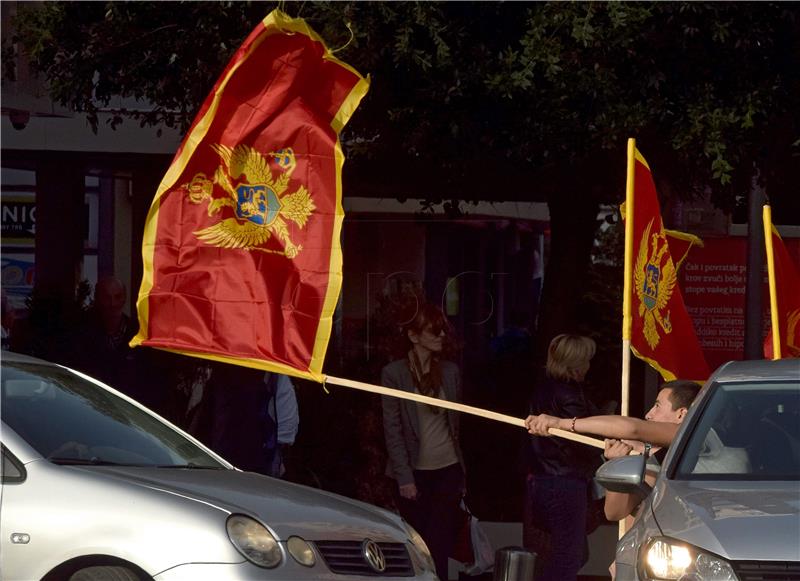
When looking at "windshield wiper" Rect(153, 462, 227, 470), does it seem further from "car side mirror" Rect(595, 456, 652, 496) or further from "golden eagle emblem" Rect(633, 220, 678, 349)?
"golden eagle emblem" Rect(633, 220, 678, 349)

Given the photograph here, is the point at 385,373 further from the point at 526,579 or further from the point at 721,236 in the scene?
the point at 721,236

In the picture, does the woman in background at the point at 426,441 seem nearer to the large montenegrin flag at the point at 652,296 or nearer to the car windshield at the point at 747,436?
the large montenegrin flag at the point at 652,296

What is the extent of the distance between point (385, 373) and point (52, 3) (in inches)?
164

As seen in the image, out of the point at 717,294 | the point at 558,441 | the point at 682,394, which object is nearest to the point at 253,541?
the point at 682,394

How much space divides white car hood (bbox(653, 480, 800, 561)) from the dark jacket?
2.78m

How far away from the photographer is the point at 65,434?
725 centimetres

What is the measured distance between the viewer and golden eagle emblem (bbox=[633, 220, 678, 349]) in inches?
338

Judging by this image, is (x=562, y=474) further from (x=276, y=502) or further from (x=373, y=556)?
(x=276, y=502)

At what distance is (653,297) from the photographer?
877 cm

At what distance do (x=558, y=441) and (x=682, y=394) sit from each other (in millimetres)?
1616

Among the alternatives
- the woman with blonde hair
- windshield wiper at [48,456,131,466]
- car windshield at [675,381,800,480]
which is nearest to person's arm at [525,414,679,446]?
car windshield at [675,381,800,480]

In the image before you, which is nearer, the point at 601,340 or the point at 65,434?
the point at 65,434

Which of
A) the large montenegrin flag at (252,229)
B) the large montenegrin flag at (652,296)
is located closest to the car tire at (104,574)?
the large montenegrin flag at (252,229)

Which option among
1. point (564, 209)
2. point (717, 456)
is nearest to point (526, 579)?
point (717, 456)
